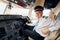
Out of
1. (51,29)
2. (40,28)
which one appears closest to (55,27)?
(51,29)

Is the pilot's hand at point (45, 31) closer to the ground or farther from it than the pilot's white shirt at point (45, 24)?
closer to the ground

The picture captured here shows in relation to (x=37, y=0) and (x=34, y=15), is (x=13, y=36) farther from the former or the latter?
(x=37, y=0)

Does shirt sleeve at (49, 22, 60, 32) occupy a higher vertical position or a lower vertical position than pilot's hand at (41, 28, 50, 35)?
higher

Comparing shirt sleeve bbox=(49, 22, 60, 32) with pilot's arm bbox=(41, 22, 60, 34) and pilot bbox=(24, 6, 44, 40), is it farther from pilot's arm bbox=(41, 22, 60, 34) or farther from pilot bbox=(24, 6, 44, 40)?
pilot bbox=(24, 6, 44, 40)

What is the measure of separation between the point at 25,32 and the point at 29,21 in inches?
4.5

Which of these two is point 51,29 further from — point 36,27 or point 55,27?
point 36,27

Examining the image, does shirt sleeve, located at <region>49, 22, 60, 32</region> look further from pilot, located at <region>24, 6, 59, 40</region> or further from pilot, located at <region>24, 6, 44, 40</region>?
pilot, located at <region>24, 6, 44, 40</region>

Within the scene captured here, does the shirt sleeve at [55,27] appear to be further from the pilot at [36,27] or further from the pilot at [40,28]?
the pilot at [36,27]

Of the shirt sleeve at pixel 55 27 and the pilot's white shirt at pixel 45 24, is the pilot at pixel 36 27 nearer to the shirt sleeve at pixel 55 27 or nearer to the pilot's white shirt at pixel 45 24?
the pilot's white shirt at pixel 45 24

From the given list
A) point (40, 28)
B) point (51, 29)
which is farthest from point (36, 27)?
point (51, 29)

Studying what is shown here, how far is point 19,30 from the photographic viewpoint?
169 cm

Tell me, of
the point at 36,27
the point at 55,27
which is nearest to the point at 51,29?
the point at 55,27

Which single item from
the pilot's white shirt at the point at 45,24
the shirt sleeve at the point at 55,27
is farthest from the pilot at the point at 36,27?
the shirt sleeve at the point at 55,27

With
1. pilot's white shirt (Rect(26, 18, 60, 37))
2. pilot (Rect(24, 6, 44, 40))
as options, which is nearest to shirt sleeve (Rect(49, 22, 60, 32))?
pilot's white shirt (Rect(26, 18, 60, 37))
